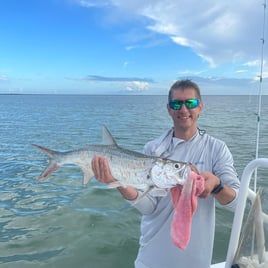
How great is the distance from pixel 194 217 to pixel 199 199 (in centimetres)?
18

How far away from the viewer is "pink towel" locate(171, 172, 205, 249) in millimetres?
2598

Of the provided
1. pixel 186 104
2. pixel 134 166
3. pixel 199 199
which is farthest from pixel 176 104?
pixel 199 199

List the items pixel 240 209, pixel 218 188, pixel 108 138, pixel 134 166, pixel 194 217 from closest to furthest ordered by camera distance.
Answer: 1. pixel 240 209
2. pixel 218 188
3. pixel 194 217
4. pixel 134 166
5. pixel 108 138

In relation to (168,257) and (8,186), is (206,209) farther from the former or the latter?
(8,186)

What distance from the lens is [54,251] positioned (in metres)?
6.76

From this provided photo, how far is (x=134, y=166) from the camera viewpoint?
3145 mm

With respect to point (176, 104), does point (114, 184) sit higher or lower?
lower

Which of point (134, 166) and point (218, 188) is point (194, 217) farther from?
point (134, 166)

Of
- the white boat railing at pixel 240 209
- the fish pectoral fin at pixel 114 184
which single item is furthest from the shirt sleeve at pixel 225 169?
the fish pectoral fin at pixel 114 184

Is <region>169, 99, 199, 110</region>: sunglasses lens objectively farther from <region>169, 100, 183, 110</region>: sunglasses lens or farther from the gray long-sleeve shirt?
the gray long-sleeve shirt

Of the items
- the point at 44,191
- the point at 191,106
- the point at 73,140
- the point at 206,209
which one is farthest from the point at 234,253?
the point at 73,140

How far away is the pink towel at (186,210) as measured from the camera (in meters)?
2.60

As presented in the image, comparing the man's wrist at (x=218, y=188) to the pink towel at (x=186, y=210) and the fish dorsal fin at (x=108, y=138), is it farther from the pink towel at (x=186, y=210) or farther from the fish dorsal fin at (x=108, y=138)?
the fish dorsal fin at (x=108, y=138)

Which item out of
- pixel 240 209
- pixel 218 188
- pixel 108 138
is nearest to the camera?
pixel 240 209
